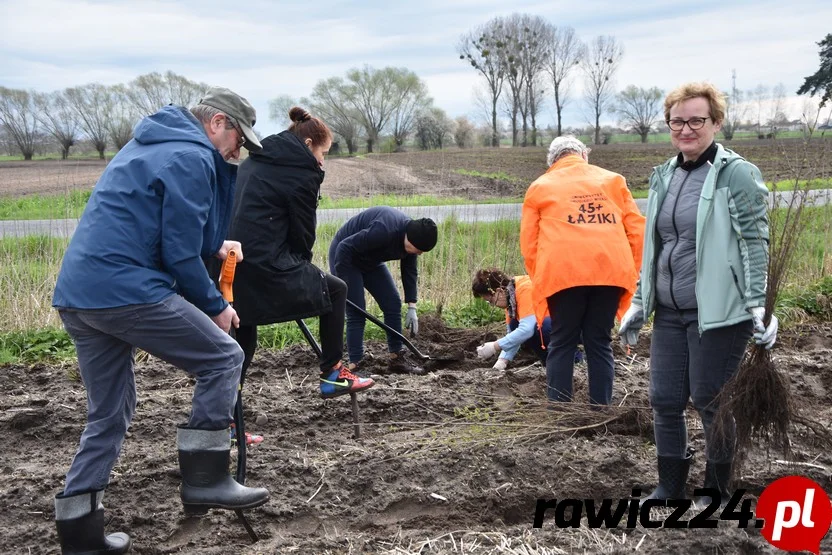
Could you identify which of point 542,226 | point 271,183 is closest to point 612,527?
point 542,226

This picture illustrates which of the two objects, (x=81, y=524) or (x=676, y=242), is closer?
(x=81, y=524)

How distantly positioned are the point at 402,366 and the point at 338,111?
2718cm

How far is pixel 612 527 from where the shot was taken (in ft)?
11.4

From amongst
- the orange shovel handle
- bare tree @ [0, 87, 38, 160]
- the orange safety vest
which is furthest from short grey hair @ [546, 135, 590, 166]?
bare tree @ [0, 87, 38, 160]

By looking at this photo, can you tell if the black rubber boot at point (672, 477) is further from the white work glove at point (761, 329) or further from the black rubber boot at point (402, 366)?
the black rubber boot at point (402, 366)

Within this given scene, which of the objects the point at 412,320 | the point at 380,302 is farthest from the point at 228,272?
the point at 412,320

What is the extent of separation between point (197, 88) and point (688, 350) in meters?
17.7

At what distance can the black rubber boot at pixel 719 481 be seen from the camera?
360cm

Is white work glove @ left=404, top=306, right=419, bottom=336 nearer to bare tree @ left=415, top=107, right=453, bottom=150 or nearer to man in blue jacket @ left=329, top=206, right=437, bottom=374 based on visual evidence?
man in blue jacket @ left=329, top=206, right=437, bottom=374

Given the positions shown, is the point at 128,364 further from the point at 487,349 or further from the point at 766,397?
the point at 487,349

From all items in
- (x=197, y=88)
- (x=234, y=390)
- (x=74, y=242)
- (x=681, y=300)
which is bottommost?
(x=234, y=390)

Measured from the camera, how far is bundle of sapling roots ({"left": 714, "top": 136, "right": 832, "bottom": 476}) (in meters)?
3.38

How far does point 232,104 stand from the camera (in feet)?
11.0

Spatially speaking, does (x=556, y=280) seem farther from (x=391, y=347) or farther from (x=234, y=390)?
(x=391, y=347)
